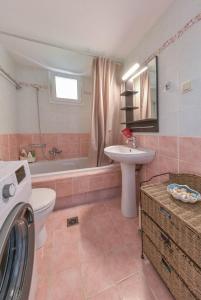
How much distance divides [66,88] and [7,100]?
41.8 inches

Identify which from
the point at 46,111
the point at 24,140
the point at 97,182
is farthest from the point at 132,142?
the point at 24,140

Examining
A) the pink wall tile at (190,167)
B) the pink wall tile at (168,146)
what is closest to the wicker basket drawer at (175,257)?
the pink wall tile at (190,167)

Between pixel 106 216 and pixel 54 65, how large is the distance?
246cm

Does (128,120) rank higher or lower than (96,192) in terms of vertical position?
higher

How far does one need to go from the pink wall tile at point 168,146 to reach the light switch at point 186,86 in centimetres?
41

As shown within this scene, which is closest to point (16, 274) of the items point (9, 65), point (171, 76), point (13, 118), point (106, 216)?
point (106, 216)

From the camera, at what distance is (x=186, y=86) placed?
3.79 feet

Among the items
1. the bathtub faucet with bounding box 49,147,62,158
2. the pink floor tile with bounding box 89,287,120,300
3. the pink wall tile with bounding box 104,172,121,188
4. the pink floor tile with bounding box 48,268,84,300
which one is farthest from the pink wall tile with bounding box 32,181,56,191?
the pink floor tile with bounding box 89,287,120,300

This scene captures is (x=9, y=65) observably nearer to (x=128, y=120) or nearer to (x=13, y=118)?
(x=13, y=118)

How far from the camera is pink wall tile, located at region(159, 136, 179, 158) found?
1.29m

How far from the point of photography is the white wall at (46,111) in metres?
2.34

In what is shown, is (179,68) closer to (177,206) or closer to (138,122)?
(138,122)

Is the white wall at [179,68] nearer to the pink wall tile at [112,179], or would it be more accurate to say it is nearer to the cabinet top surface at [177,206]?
the cabinet top surface at [177,206]

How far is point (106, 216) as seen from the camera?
1.65 m
